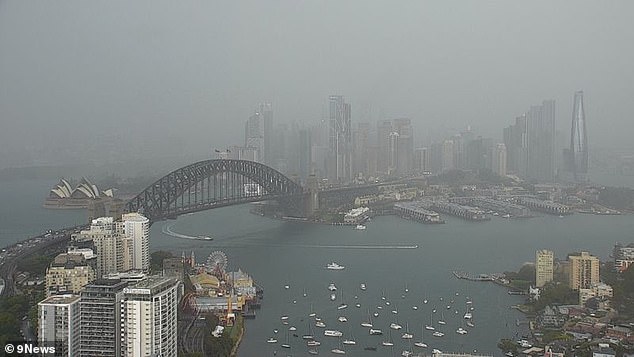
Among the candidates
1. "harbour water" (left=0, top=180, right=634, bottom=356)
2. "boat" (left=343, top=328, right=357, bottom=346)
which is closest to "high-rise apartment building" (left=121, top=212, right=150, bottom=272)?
"harbour water" (left=0, top=180, right=634, bottom=356)

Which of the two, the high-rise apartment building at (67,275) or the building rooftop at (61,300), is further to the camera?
the high-rise apartment building at (67,275)

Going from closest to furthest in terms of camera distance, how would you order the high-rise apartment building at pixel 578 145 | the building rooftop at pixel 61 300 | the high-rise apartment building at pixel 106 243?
the building rooftop at pixel 61 300 → the high-rise apartment building at pixel 106 243 → the high-rise apartment building at pixel 578 145

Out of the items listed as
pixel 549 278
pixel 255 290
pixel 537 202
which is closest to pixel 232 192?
pixel 537 202

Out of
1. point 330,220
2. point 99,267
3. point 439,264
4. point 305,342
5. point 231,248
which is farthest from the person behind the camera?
point 330,220

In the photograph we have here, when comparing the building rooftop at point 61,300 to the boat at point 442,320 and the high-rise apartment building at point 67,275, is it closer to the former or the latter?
the high-rise apartment building at point 67,275

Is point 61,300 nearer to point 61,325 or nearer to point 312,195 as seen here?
point 61,325

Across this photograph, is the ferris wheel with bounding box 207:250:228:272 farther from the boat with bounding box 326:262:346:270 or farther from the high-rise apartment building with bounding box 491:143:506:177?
the high-rise apartment building with bounding box 491:143:506:177

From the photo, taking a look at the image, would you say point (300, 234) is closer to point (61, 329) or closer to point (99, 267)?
point (99, 267)

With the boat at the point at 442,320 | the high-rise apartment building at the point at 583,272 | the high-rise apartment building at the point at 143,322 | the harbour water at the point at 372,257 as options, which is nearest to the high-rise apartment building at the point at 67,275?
the high-rise apartment building at the point at 143,322
